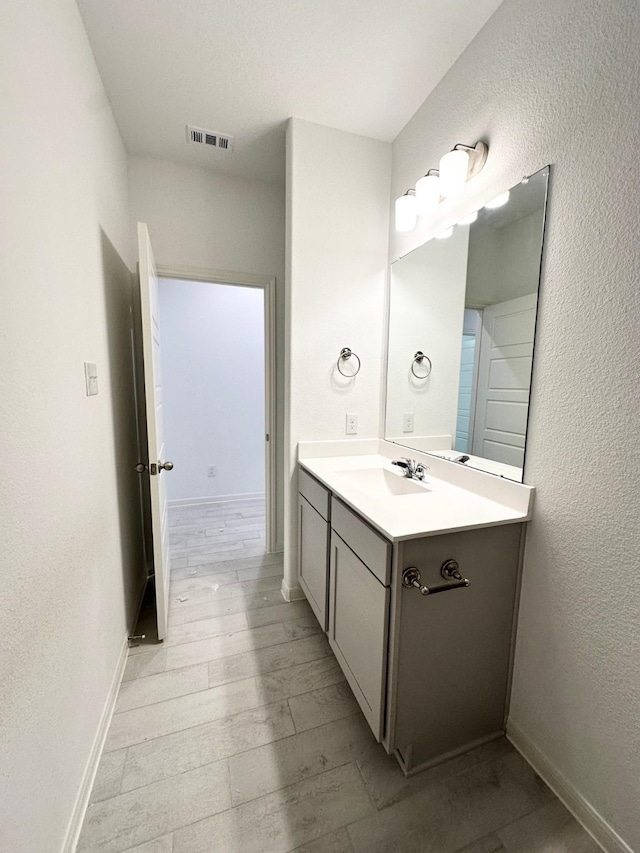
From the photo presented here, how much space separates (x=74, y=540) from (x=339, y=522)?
90 cm

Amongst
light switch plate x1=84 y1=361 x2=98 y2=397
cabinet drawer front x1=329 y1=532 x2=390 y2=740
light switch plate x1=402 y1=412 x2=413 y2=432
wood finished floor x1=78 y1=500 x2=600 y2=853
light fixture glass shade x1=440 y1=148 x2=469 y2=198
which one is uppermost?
light fixture glass shade x1=440 y1=148 x2=469 y2=198

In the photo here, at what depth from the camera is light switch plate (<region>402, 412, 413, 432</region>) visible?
189 centimetres

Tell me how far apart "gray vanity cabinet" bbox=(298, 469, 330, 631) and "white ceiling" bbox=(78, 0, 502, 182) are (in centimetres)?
183

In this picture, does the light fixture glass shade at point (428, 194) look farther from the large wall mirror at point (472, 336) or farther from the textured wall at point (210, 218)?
the textured wall at point (210, 218)

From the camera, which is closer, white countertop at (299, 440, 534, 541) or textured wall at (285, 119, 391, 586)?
white countertop at (299, 440, 534, 541)

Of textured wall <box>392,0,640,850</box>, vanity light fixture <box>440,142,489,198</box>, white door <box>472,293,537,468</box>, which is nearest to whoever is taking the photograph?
textured wall <box>392,0,640,850</box>

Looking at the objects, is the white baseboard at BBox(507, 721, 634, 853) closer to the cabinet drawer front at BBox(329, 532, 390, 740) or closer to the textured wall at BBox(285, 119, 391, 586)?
the cabinet drawer front at BBox(329, 532, 390, 740)

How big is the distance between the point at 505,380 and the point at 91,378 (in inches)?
60.8

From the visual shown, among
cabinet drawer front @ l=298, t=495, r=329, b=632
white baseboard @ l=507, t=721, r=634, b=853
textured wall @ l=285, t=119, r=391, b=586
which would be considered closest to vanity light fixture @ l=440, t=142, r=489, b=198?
textured wall @ l=285, t=119, r=391, b=586

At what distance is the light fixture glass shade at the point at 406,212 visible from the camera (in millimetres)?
1664

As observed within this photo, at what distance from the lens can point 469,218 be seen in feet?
4.70

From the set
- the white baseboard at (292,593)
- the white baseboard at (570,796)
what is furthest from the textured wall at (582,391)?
the white baseboard at (292,593)

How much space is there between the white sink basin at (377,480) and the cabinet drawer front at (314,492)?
120 mm

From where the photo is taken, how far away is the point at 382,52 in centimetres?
142
